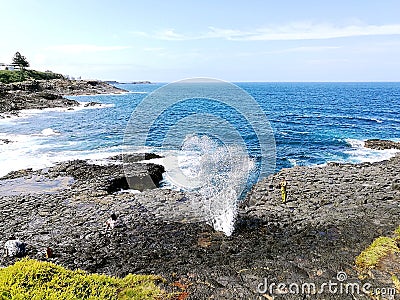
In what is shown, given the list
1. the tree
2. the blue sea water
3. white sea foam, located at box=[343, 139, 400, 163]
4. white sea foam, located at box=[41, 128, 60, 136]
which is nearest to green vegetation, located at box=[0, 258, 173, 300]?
the blue sea water

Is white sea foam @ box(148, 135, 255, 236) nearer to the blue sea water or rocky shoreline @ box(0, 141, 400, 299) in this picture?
rocky shoreline @ box(0, 141, 400, 299)

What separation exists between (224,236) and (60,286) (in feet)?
30.6

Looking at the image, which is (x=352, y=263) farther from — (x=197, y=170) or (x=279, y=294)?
(x=197, y=170)

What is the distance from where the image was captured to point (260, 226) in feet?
63.7

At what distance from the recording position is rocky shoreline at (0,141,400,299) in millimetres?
14094

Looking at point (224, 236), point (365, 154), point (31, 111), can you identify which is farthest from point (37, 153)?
point (31, 111)

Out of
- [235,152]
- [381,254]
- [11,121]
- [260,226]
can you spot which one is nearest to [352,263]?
[381,254]

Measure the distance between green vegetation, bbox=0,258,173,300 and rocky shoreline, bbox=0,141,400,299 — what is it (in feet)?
4.94

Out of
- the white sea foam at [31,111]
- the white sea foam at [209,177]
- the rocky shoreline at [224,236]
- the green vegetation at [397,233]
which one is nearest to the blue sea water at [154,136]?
the white sea foam at [31,111]

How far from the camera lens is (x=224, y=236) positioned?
Result: 18062 mm

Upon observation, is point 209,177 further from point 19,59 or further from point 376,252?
point 19,59

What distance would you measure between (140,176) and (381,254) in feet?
70.2

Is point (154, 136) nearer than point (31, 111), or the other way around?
point (154, 136)

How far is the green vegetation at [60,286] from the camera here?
10216 mm
